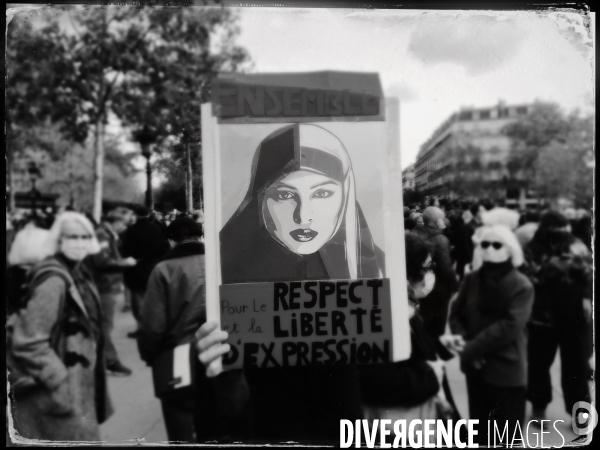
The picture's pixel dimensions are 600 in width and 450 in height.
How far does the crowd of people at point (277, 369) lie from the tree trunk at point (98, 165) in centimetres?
4

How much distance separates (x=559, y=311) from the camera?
156 centimetres

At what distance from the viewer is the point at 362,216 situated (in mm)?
1496

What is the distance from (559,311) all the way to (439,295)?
1.23 ft

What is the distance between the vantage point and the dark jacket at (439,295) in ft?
5.13

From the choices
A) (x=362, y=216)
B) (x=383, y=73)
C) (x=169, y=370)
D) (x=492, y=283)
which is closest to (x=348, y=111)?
(x=383, y=73)

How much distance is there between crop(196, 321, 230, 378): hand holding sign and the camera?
150cm

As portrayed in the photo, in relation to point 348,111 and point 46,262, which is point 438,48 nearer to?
point 348,111

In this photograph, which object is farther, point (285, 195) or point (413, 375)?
point (413, 375)

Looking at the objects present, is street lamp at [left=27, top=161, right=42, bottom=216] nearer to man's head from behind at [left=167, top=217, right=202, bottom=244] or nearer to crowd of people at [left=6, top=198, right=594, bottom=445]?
crowd of people at [left=6, top=198, right=594, bottom=445]

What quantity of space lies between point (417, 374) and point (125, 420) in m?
0.93

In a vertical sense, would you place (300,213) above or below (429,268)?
above

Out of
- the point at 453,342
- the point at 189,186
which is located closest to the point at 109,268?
the point at 189,186

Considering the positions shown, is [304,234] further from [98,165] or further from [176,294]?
[98,165]

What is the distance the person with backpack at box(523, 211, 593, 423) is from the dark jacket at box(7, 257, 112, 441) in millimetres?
1330
